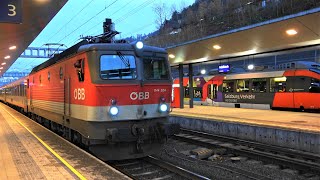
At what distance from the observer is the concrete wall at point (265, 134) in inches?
477

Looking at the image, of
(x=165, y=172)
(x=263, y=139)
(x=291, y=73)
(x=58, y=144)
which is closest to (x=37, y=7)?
(x=58, y=144)

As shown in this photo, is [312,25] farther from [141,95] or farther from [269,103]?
[269,103]

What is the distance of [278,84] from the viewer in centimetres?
2417

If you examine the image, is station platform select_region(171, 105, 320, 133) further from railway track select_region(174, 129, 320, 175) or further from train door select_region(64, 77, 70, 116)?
train door select_region(64, 77, 70, 116)

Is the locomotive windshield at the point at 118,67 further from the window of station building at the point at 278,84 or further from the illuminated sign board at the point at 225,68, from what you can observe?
the illuminated sign board at the point at 225,68

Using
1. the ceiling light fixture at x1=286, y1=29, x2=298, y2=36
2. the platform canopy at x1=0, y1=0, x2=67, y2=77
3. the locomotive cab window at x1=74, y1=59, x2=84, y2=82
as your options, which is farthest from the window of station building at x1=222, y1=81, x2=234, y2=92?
the locomotive cab window at x1=74, y1=59, x2=84, y2=82

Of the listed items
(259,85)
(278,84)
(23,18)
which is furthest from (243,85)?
(23,18)

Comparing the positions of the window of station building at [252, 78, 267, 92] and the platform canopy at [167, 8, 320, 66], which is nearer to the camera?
the platform canopy at [167, 8, 320, 66]

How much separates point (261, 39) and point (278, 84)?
27.3 ft

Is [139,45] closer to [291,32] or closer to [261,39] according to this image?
[291,32]

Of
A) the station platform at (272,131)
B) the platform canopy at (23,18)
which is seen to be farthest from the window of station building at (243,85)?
the platform canopy at (23,18)

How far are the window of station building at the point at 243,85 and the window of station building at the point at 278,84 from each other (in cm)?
271

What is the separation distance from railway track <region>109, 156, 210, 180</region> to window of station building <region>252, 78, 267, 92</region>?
17.3 m

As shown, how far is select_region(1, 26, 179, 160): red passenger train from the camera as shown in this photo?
8.59m
